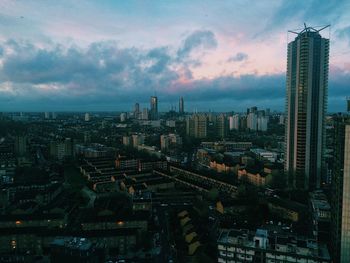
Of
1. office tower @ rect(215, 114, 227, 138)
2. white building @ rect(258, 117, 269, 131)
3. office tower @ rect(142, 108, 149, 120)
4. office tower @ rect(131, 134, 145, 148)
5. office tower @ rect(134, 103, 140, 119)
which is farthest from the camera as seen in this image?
office tower @ rect(134, 103, 140, 119)

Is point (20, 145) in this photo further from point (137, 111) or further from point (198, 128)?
point (137, 111)

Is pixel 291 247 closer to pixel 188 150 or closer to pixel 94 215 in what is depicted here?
pixel 94 215

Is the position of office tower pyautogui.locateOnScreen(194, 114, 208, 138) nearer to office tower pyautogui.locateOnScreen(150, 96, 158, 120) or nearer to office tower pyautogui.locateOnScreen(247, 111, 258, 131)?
office tower pyautogui.locateOnScreen(247, 111, 258, 131)

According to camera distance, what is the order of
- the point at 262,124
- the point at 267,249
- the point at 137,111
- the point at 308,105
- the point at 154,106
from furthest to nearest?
the point at 137,111 < the point at 154,106 < the point at 262,124 < the point at 308,105 < the point at 267,249

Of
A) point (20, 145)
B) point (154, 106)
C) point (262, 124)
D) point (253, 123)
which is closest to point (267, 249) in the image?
point (20, 145)

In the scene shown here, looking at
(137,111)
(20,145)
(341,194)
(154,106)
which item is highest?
(154,106)

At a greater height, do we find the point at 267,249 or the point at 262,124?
the point at 262,124

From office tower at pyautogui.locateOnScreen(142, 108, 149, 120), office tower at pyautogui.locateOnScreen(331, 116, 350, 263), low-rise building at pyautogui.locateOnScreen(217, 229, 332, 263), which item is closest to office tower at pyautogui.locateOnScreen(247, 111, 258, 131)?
office tower at pyautogui.locateOnScreen(142, 108, 149, 120)
